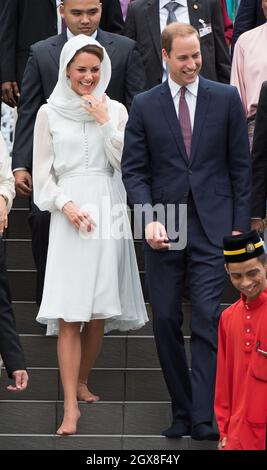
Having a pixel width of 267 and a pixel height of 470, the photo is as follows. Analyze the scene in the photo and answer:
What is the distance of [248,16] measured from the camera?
1309 cm

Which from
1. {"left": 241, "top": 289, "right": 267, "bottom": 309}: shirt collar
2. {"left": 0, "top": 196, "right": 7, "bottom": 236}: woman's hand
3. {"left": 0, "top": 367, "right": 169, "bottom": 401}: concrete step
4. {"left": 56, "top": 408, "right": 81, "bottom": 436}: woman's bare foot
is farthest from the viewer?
{"left": 0, "top": 367, "right": 169, "bottom": 401}: concrete step

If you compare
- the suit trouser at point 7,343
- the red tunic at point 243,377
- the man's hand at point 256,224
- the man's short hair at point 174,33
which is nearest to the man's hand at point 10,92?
the man's short hair at point 174,33

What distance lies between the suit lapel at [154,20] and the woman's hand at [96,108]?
6.05 ft

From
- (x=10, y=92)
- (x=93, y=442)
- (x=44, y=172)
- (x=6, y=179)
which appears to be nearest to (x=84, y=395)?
(x=93, y=442)

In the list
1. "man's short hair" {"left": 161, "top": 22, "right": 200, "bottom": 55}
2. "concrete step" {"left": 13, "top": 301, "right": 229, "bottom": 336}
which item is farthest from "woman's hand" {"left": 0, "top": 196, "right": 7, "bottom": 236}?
"concrete step" {"left": 13, "top": 301, "right": 229, "bottom": 336}

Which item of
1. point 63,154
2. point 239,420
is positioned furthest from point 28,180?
point 239,420

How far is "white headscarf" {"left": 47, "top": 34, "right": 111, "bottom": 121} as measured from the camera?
1080cm

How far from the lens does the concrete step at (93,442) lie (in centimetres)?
1020

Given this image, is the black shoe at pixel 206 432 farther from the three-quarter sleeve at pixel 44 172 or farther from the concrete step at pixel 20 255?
the concrete step at pixel 20 255

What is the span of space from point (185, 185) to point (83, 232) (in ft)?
2.24

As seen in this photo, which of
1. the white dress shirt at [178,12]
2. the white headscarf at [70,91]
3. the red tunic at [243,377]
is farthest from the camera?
the white dress shirt at [178,12]

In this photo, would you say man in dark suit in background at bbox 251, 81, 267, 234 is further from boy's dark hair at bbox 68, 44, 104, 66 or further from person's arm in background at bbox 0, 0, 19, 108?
person's arm in background at bbox 0, 0, 19, 108

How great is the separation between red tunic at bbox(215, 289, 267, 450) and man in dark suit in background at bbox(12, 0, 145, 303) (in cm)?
272

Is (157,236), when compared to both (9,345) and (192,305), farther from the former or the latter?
(9,345)
